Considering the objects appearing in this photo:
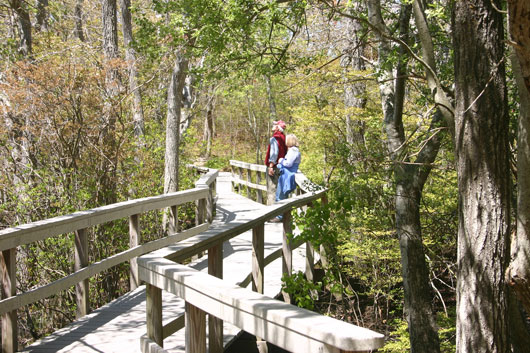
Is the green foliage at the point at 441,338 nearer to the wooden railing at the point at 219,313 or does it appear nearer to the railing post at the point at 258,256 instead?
the railing post at the point at 258,256

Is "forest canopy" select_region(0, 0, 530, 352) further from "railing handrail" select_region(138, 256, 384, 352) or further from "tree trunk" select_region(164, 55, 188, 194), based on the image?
"railing handrail" select_region(138, 256, 384, 352)

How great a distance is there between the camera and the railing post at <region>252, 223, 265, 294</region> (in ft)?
18.0

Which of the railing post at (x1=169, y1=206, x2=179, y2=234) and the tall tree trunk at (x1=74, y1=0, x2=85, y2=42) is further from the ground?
the tall tree trunk at (x1=74, y1=0, x2=85, y2=42)

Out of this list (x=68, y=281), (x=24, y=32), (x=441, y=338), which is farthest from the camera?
(x=24, y=32)

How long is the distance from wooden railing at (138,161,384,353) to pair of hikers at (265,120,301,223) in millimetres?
5706

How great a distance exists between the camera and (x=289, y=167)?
1099 cm

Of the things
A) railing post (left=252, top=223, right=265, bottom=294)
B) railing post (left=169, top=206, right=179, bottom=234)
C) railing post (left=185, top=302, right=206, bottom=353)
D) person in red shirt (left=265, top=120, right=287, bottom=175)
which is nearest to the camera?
railing post (left=185, top=302, right=206, bottom=353)

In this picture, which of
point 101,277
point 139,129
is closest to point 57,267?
point 101,277

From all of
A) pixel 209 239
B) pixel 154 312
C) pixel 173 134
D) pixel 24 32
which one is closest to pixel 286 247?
pixel 209 239

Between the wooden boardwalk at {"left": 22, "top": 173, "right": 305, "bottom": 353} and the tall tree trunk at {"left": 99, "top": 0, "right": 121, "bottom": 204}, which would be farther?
the tall tree trunk at {"left": 99, "top": 0, "right": 121, "bottom": 204}

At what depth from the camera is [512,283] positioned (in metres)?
3.79

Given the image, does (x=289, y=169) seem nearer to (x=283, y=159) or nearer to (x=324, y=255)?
(x=283, y=159)

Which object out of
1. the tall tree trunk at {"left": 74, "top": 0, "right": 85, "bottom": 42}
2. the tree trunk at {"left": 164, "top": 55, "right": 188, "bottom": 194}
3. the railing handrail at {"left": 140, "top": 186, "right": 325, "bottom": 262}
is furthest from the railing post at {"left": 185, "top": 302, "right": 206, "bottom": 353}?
the tall tree trunk at {"left": 74, "top": 0, "right": 85, "bottom": 42}

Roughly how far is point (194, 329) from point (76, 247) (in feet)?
10.5
